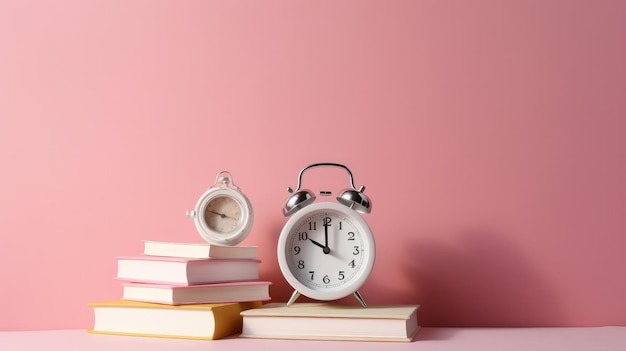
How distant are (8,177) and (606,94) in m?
1.63

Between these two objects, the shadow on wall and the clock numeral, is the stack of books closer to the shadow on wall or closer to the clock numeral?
the clock numeral

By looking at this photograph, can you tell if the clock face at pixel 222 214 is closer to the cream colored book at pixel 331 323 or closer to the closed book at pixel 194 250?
the closed book at pixel 194 250

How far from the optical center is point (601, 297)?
1727 mm

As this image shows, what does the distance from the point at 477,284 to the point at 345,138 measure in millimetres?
512

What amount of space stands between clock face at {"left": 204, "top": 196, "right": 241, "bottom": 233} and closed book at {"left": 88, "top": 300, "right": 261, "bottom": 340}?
0.22 meters

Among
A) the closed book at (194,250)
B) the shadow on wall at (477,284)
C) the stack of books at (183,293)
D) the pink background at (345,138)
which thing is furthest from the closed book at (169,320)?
the shadow on wall at (477,284)

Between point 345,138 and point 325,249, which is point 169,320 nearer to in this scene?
point 325,249

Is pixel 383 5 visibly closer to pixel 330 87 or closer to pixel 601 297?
pixel 330 87

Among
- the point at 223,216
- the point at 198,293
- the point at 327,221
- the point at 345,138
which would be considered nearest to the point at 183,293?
the point at 198,293

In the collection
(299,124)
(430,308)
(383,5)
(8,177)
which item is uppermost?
(383,5)

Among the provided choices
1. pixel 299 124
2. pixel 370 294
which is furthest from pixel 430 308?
pixel 299 124

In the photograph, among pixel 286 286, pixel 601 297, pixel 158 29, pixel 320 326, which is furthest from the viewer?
pixel 158 29

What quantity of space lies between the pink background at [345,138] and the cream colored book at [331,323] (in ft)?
0.96

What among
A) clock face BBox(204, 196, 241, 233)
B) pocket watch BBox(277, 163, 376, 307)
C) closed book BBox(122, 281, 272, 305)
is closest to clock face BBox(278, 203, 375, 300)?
pocket watch BBox(277, 163, 376, 307)
